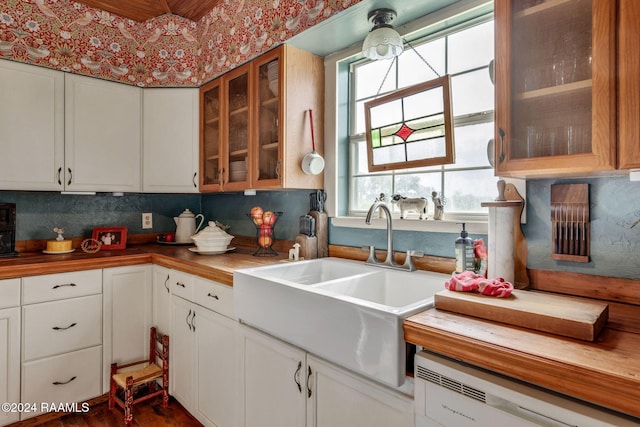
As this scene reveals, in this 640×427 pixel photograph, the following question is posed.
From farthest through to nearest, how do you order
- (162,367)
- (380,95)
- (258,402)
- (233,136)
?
(233,136) → (162,367) → (380,95) → (258,402)

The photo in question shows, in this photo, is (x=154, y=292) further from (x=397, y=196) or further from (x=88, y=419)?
(x=397, y=196)

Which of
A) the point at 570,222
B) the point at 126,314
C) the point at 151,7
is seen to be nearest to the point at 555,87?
the point at 570,222

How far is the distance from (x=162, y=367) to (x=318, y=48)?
218 centimetres

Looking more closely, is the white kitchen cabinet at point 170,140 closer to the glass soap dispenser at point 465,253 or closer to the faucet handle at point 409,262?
the faucet handle at point 409,262

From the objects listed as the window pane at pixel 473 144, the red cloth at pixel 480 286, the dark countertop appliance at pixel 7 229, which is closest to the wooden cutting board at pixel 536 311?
the red cloth at pixel 480 286

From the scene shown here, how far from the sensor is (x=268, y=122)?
7.15 ft

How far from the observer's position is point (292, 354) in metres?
1.38

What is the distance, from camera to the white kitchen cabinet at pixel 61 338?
2.04m

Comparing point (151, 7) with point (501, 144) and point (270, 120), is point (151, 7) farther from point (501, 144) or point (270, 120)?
point (501, 144)

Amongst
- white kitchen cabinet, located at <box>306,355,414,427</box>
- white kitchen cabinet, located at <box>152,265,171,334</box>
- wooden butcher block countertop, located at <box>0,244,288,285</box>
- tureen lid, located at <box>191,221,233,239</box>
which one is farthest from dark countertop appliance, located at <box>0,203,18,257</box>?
white kitchen cabinet, located at <box>306,355,414,427</box>

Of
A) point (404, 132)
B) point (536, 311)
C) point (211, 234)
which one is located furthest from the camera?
point (211, 234)

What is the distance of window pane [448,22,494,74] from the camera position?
1.61 meters

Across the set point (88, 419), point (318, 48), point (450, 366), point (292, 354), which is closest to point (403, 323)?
point (450, 366)

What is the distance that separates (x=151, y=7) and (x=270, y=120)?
1.57 metres
